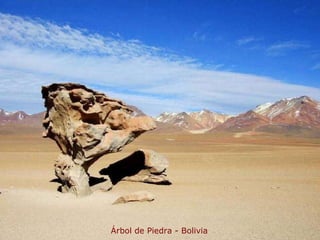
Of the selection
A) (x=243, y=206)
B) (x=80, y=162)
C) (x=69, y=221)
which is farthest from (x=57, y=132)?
(x=243, y=206)

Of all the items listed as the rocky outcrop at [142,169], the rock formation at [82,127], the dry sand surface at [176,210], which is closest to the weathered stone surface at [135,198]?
the dry sand surface at [176,210]

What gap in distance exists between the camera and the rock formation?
57.5 ft

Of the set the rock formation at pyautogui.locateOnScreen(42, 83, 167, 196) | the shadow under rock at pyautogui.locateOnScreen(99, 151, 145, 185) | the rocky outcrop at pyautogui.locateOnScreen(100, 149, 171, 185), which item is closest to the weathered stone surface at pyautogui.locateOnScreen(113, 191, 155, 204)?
the rock formation at pyautogui.locateOnScreen(42, 83, 167, 196)

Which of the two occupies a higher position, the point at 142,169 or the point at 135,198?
the point at 142,169

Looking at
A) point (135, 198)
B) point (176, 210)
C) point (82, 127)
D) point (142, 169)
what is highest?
point (82, 127)

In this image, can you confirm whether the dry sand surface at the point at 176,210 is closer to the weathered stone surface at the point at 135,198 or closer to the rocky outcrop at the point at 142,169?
the weathered stone surface at the point at 135,198

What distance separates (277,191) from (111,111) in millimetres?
8574

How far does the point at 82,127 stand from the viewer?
17391 mm

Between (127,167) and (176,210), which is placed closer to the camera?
(176,210)

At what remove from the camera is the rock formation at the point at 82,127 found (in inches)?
690

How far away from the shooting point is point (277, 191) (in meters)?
19.2

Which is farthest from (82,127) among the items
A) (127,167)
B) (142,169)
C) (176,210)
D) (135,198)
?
(127,167)

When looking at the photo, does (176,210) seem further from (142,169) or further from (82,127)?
(142,169)

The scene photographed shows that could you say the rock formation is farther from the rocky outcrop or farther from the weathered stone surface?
the rocky outcrop
